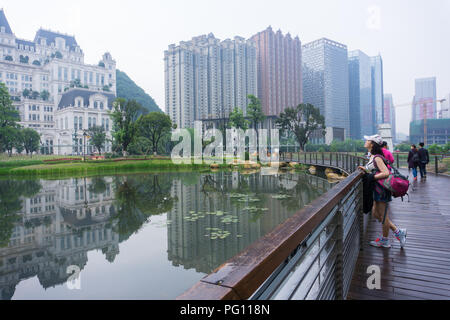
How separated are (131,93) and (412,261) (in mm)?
101233

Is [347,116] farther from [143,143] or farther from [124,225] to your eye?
[124,225]

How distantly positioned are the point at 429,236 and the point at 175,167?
2651 centimetres

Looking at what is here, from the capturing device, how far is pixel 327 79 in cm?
8388

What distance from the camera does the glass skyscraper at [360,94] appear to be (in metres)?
97.9

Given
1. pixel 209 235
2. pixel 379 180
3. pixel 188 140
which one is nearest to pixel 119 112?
pixel 188 140

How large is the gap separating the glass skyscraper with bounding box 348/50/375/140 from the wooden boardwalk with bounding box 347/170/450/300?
10288 cm

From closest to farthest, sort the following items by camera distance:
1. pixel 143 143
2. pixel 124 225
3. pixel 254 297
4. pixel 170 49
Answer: pixel 254 297 → pixel 124 225 → pixel 143 143 → pixel 170 49

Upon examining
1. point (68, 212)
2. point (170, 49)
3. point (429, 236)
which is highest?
point (170, 49)

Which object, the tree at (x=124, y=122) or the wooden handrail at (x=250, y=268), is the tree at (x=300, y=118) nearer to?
the tree at (x=124, y=122)

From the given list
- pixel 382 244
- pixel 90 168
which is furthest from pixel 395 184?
pixel 90 168

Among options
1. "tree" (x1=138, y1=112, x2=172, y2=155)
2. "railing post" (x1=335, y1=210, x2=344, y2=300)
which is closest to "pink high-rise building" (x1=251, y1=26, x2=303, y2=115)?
"tree" (x1=138, y1=112, x2=172, y2=155)

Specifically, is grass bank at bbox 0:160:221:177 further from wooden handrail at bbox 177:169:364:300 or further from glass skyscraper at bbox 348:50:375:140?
glass skyscraper at bbox 348:50:375:140

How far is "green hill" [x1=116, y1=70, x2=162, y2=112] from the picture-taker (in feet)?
303
